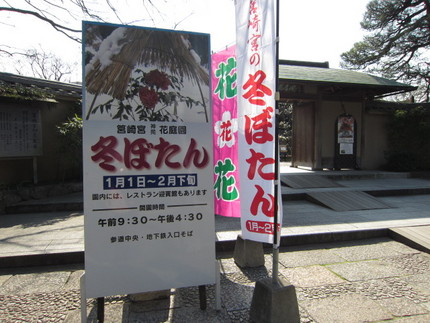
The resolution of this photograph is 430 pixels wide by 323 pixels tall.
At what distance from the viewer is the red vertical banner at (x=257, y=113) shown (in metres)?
2.83

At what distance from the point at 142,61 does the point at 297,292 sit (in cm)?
300

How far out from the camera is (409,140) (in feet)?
40.9

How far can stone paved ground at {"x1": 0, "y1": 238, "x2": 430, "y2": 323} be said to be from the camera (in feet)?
9.70

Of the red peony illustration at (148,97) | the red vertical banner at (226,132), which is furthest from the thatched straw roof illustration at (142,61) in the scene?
the red vertical banner at (226,132)

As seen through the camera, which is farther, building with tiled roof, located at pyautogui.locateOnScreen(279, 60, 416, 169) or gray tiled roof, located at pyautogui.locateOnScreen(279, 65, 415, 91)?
building with tiled roof, located at pyautogui.locateOnScreen(279, 60, 416, 169)

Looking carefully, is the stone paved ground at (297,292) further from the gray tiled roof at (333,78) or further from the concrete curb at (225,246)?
the gray tiled roof at (333,78)

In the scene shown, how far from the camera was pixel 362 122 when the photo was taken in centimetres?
1223

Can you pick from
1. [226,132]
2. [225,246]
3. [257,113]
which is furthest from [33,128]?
[257,113]

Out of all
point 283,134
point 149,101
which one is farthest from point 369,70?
point 149,101

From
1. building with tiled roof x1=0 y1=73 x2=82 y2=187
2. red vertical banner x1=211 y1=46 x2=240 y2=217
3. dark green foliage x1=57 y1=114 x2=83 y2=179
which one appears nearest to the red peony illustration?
red vertical banner x1=211 y1=46 x2=240 y2=217

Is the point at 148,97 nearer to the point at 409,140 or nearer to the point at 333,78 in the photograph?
the point at 333,78

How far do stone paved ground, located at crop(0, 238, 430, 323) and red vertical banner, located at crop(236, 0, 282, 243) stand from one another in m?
0.87

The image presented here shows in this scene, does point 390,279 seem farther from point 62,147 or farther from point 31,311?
point 62,147

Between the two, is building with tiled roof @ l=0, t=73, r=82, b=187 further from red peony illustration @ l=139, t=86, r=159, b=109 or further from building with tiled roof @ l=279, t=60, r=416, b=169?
building with tiled roof @ l=279, t=60, r=416, b=169
